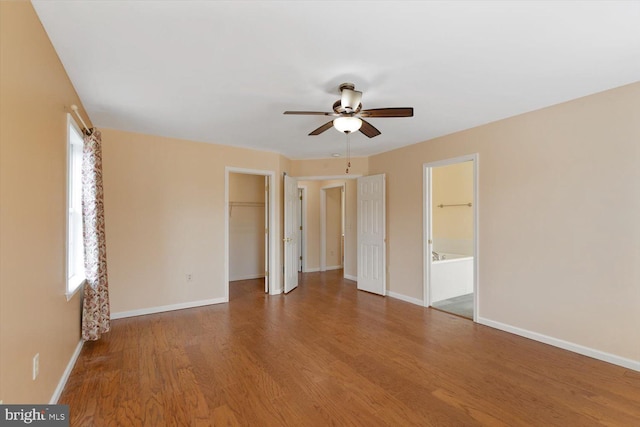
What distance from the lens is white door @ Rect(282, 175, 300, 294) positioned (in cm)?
522

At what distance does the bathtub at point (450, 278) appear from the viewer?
15.1 ft

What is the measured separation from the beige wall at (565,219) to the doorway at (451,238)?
276mm

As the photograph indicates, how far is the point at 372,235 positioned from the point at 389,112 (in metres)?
3.12

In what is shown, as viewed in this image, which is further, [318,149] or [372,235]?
[372,235]

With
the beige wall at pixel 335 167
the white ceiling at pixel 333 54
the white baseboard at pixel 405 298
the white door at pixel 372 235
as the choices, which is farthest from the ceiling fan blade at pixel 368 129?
the white baseboard at pixel 405 298

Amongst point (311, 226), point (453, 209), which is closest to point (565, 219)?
point (453, 209)

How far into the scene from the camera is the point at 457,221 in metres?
6.12

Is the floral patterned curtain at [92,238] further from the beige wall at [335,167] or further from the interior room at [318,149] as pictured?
the beige wall at [335,167]

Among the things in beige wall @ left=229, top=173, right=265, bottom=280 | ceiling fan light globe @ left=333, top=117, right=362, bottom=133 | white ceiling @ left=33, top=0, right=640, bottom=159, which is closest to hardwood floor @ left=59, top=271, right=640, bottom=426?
ceiling fan light globe @ left=333, top=117, right=362, bottom=133

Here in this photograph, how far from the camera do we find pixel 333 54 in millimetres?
2123

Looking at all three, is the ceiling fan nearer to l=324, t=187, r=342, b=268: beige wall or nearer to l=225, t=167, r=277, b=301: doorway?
l=225, t=167, r=277, b=301: doorway

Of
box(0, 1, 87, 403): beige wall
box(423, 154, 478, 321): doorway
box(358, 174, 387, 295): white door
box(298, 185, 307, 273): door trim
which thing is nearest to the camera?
box(0, 1, 87, 403): beige wall

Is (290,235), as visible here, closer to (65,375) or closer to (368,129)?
(368,129)

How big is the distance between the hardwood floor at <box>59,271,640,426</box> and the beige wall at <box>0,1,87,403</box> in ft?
1.88
